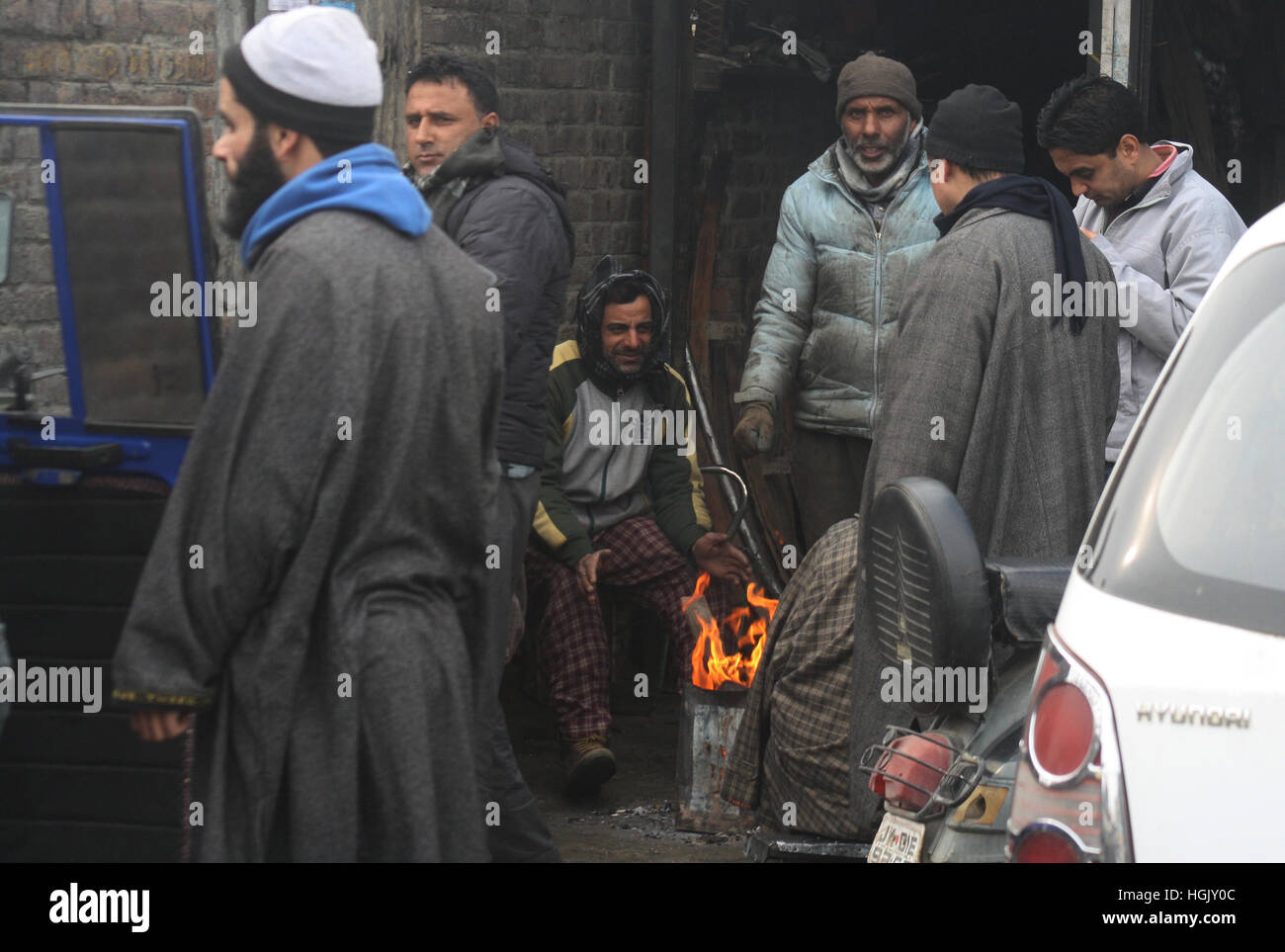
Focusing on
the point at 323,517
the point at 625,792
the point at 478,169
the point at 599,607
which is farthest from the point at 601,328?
the point at 323,517

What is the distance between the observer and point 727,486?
6914 millimetres

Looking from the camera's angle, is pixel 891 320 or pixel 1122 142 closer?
pixel 1122 142

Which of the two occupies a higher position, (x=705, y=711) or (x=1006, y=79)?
(x=1006, y=79)

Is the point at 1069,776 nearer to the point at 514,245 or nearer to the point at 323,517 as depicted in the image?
the point at 323,517

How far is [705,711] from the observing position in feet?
16.5

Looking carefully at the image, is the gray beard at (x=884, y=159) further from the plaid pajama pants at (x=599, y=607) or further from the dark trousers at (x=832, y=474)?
the plaid pajama pants at (x=599, y=607)

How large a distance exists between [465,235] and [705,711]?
1.58 m

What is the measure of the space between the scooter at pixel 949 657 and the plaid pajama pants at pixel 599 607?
2.22 m

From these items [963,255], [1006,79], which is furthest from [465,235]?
[1006,79]

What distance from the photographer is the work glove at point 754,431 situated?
17.5 feet

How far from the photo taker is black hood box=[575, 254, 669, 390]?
5.81 m

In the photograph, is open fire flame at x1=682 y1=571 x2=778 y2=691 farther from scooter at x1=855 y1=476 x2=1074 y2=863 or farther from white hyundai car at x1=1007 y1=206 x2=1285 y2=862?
white hyundai car at x1=1007 y1=206 x2=1285 y2=862

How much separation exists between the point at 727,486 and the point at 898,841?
3.90 m
